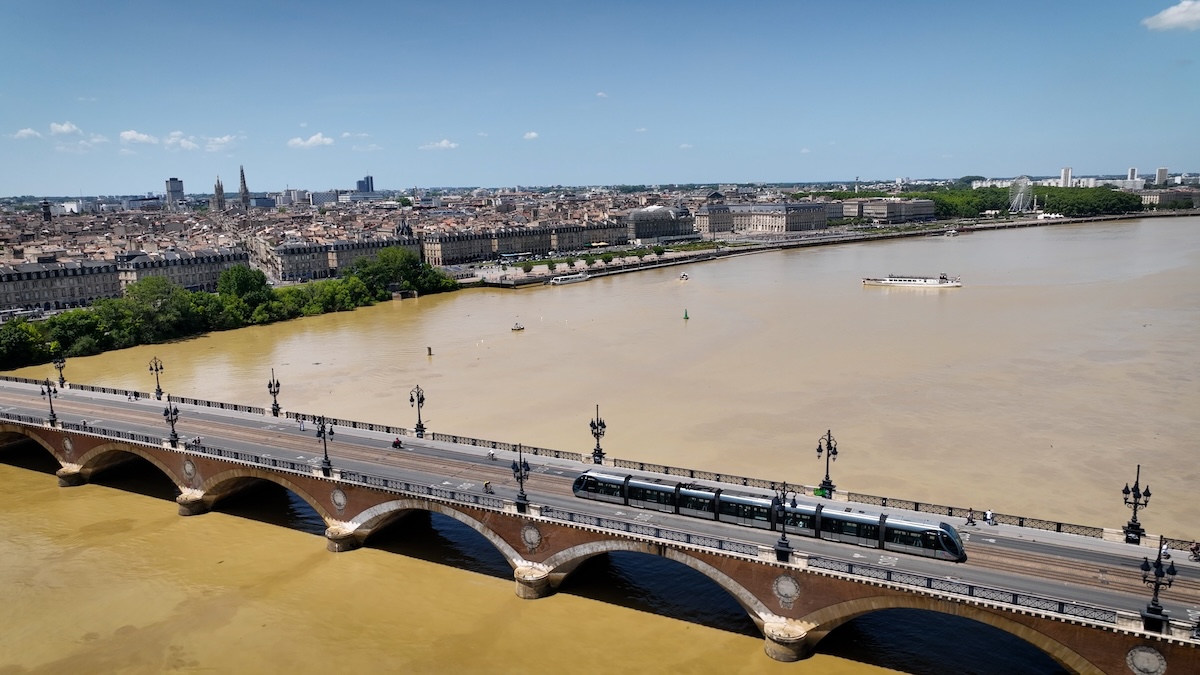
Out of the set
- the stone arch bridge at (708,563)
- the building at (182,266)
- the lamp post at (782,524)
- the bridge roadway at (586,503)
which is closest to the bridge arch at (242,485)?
the stone arch bridge at (708,563)

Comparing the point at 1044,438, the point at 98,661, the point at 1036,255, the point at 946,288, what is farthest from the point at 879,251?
the point at 98,661

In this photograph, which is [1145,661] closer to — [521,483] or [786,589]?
[786,589]

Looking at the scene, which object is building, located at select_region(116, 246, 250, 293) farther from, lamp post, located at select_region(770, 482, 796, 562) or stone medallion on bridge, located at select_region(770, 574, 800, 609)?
stone medallion on bridge, located at select_region(770, 574, 800, 609)

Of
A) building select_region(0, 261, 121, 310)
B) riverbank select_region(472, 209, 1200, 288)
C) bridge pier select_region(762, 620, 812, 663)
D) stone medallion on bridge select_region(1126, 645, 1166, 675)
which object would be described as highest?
building select_region(0, 261, 121, 310)

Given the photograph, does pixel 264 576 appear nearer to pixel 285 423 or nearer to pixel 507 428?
pixel 285 423

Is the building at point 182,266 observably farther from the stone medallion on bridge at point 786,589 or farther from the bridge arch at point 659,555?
the stone medallion on bridge at point 786,589

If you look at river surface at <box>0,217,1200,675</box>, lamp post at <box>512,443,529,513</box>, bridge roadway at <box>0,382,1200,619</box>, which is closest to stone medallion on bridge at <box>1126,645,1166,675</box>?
bridge roadway at <box>0,382,1200,619</box>
